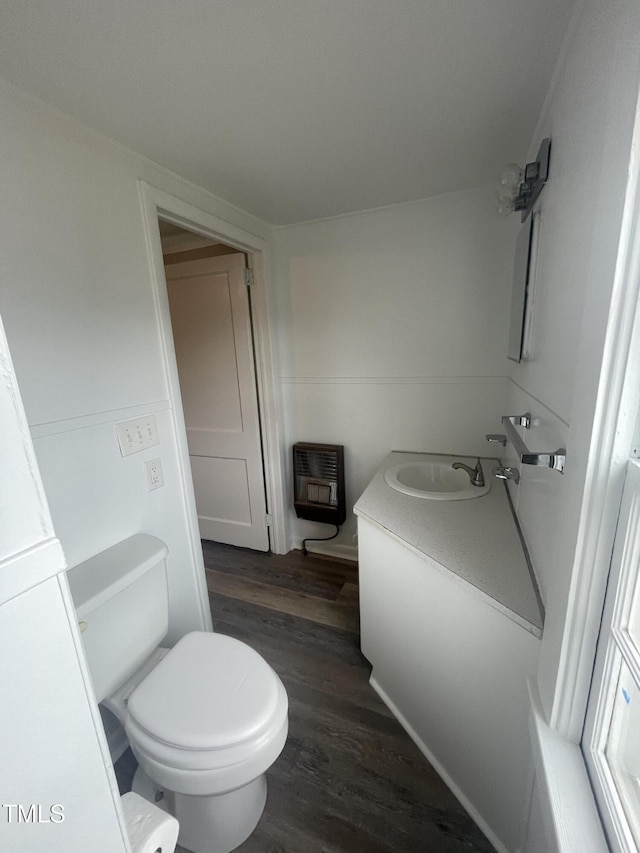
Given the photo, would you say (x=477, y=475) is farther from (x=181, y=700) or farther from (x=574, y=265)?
(x=181, y=700)

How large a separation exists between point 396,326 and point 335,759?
1.93 metres

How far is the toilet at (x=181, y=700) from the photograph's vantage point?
87cm

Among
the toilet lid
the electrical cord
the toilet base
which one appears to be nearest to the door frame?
the electrical cord

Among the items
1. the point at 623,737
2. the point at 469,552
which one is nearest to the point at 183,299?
the point at 469,552

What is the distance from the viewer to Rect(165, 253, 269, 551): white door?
2.10m

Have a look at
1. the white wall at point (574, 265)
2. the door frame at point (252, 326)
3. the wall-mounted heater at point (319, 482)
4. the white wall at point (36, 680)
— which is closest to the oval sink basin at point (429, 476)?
the wall-mounted heater at point (319, 482)

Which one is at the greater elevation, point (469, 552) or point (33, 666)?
point (33, 666)

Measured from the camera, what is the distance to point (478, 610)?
36.4 inches

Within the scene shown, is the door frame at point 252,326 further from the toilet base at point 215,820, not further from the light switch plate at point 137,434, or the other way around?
the toilet base at point 215,820

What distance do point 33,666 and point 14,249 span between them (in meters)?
1.04

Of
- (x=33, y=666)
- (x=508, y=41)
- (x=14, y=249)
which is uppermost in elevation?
(x=508, y=41)

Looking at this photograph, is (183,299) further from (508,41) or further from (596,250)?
(596,250)

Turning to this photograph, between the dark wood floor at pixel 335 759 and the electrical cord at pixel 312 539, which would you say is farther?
the electrical cord at pixel 312 539

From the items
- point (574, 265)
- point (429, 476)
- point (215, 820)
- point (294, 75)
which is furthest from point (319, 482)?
point (294, 75)
